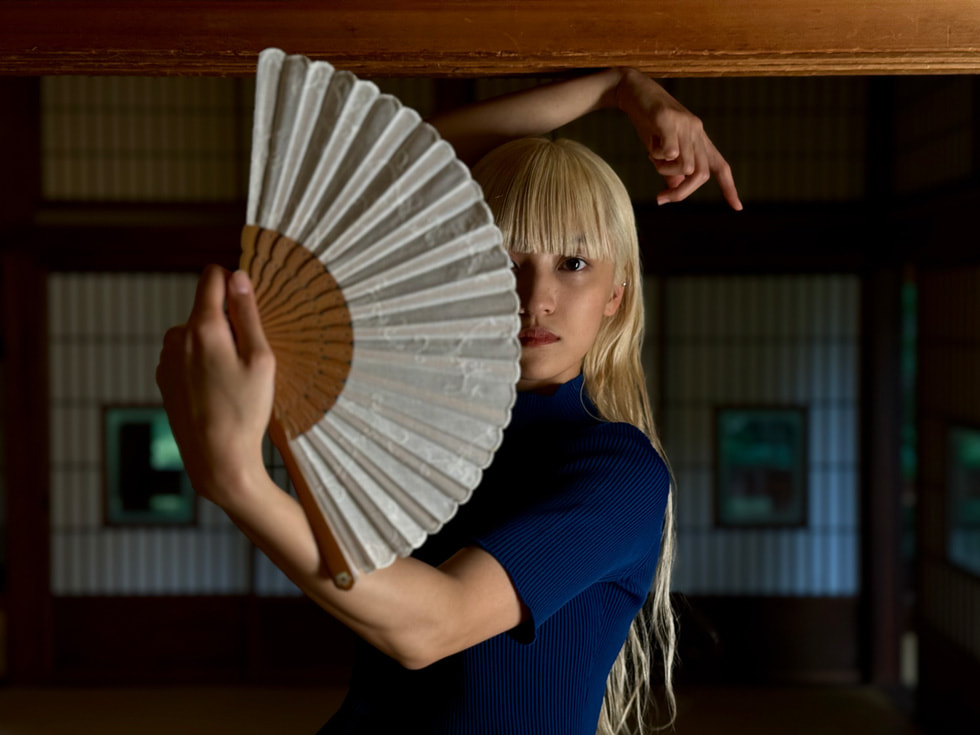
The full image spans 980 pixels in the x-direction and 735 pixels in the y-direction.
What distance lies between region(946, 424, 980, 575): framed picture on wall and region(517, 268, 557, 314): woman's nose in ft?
11.0

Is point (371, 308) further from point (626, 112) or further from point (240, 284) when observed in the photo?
point (626, 112)

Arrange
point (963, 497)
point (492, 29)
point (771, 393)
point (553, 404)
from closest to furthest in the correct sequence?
point (492, 29) → point (553, 404) → point (963, 497) → point (771, 393)

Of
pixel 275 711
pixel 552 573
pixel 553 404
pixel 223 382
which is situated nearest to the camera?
pixel 223 382

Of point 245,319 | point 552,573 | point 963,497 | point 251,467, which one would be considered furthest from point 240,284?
point 963,497

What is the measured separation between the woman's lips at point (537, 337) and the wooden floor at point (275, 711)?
3.61 metres

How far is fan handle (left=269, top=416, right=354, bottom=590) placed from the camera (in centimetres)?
72

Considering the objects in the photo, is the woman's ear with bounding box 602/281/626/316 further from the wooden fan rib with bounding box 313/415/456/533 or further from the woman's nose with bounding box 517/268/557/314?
the wooden fan rib with bounding box 313/415/456/533

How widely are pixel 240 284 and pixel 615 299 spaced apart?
62cm

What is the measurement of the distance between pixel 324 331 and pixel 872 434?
4.57 metres

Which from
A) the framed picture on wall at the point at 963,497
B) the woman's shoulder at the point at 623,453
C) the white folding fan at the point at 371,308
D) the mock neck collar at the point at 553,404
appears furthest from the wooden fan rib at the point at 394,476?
the framed picture on wall at the point at 963,497

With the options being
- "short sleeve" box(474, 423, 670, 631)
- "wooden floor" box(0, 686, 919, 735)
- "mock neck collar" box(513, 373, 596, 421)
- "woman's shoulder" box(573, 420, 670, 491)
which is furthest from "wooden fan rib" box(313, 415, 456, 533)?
"wooden floor" box(0, 686, 919, 735)

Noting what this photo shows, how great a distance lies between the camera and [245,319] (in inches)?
26.7

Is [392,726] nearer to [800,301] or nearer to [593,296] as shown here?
[593,296]

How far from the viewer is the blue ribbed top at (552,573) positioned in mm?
926
